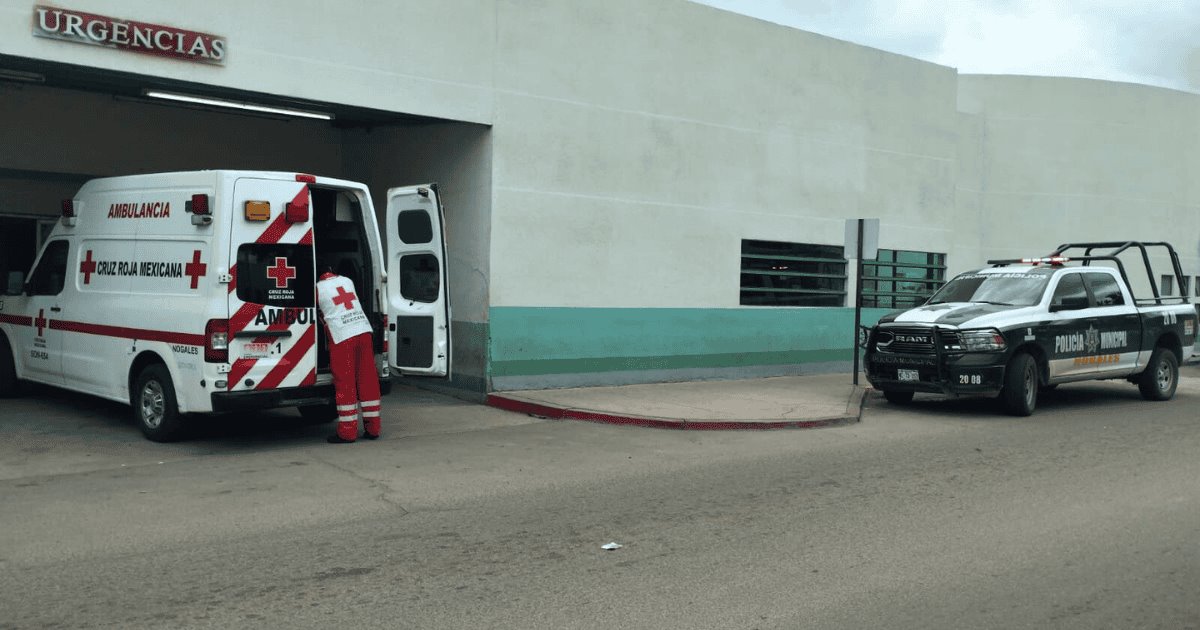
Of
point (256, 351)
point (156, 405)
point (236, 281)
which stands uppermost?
point (236, 281)

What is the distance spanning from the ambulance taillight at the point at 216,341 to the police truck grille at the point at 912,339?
27.2 ft

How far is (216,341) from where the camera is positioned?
962cm

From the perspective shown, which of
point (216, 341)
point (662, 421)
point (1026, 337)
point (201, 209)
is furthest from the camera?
point (1026, 337)

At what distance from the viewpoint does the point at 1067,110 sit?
75.7ft

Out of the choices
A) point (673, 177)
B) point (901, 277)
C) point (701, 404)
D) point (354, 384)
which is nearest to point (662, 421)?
point (701, 404)

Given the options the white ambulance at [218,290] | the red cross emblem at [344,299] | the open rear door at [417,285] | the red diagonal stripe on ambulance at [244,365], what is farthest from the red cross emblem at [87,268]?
the open rear door at [417,285]

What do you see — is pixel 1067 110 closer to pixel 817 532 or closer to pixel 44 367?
pixel 817 532

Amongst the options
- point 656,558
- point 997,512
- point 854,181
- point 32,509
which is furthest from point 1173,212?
point 32,509

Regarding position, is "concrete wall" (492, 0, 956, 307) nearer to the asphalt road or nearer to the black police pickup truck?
the black police pickup truck

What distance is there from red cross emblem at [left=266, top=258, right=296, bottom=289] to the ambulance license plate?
601 mm

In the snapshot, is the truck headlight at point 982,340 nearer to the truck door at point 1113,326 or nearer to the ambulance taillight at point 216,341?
the truck door at point 1113,326

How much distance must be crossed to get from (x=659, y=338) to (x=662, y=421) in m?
3.72

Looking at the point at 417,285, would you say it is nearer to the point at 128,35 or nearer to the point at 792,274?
the point at 128,35

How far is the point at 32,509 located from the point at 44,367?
487cm
